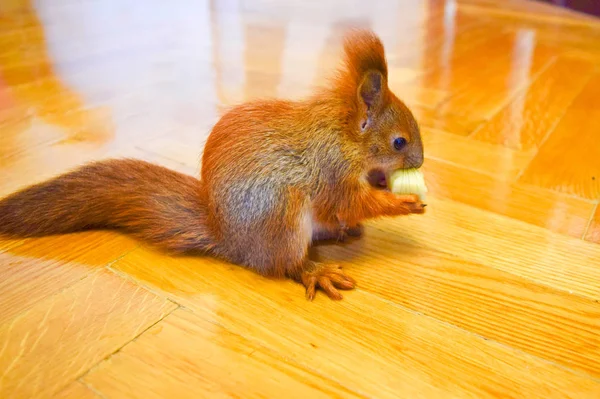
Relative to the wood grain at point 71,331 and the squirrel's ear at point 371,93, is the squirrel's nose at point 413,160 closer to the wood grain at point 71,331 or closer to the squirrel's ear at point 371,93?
the squirrel's ear at point 371,93

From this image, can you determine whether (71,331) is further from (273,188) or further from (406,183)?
(406,183)

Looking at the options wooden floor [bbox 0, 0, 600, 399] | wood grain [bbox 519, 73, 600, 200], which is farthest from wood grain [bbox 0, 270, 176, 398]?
wood grain [bbox 519, 73, 600, 200]

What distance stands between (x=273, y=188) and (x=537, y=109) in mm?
1002

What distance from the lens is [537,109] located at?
57.7 inches

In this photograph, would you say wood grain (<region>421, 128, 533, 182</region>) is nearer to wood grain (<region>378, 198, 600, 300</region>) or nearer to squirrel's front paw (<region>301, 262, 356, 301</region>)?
wood grain (<region>378, 198, 600, 300</region>)

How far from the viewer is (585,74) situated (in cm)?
176

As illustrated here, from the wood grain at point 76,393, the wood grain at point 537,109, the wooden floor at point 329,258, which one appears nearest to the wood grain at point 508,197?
the wooden floor at point 329,258

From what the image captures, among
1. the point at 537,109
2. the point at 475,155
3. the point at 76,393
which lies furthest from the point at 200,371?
the point at 537,109

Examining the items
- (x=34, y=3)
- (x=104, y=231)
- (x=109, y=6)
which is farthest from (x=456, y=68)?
(x=34, y=3)

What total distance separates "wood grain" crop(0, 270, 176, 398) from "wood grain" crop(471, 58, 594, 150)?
0.90 metres

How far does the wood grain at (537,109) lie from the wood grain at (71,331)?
90cm

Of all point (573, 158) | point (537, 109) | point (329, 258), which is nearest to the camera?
point (329, 258)

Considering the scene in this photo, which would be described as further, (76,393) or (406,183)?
(406,183)

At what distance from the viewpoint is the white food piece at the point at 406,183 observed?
853 millimetres
